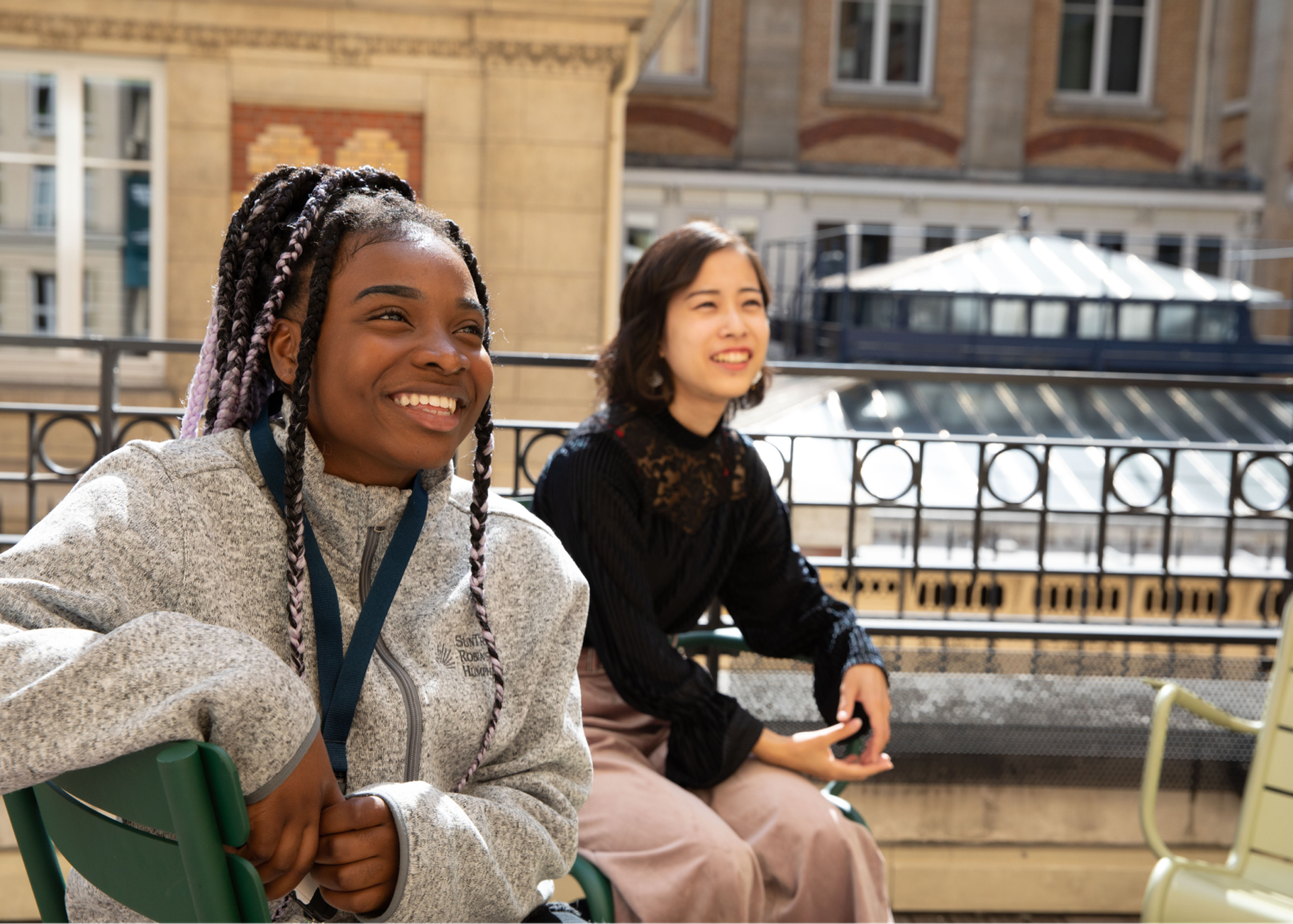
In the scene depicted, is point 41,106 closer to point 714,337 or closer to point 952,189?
point 714,337

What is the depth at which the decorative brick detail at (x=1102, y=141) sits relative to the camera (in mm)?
19703

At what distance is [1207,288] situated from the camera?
1302 centimetres

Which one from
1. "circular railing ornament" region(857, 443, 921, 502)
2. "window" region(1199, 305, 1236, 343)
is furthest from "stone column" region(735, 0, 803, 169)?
"circular railing ornament" region(857, 443, 921, 502)

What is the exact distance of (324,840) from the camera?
1.12m

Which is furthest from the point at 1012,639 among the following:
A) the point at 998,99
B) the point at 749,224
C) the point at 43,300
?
the point at 998,99

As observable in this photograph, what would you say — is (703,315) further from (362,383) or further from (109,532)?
(109,532)

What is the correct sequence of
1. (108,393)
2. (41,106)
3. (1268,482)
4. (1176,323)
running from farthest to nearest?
(1176,323) < (1268,482) < (41,106) < (108,393)

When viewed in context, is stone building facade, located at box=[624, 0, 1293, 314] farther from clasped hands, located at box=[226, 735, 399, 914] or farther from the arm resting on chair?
clasped hands, located at box=[226, 735, 399, 914]

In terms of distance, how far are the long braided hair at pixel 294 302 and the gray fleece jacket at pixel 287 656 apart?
33 millimetres

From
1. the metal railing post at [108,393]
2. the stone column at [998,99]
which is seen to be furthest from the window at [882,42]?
the metal railing post at [108,393]

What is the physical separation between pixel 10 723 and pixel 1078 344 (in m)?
13.1

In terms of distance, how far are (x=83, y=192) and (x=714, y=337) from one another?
720cm

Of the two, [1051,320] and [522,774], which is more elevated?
[1051,320]

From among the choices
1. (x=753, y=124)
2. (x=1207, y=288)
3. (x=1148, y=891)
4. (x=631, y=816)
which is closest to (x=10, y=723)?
(x=631, y=816)
